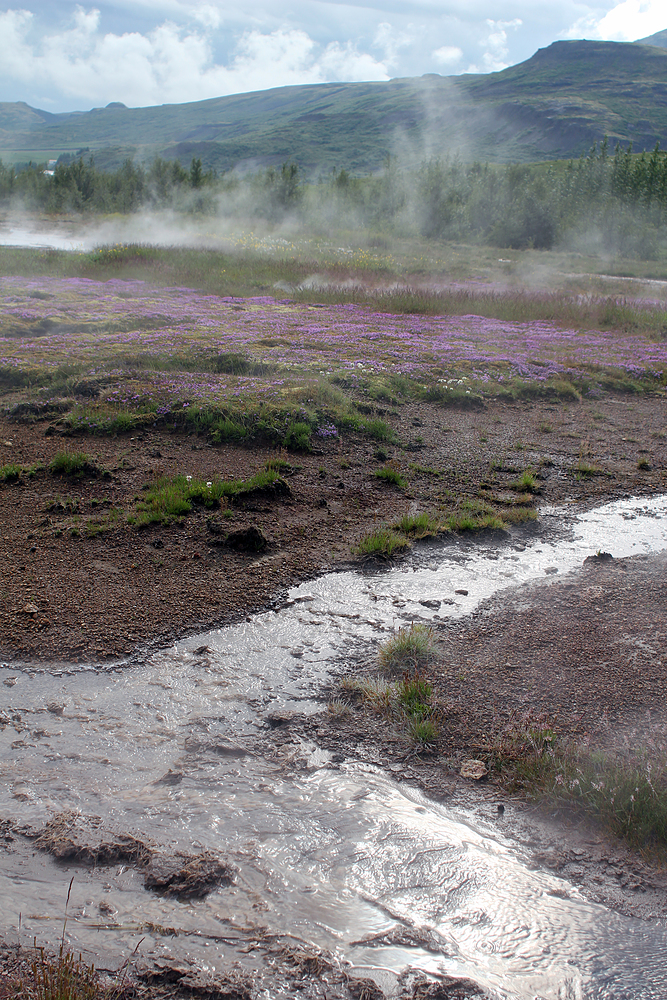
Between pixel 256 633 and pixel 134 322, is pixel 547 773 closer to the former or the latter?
pixel 256 633

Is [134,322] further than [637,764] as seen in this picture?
Yes

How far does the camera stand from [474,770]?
14.0 ft

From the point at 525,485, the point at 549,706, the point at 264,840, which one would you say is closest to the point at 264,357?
the point at 525,485

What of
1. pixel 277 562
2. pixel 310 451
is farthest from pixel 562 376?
pixel 277 562

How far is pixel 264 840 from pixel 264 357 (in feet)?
42.3

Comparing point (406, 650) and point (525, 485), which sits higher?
point (525, 485)

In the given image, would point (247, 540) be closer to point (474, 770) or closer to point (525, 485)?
point (474, 770)

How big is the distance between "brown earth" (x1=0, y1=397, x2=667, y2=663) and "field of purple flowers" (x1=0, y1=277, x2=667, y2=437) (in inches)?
40.4

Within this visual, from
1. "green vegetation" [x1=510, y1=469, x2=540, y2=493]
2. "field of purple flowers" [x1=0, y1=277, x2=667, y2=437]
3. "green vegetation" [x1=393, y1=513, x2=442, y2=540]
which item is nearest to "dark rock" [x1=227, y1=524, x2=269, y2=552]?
"green vegetation" [x1=393, y1=513, x2=442, y2=540]

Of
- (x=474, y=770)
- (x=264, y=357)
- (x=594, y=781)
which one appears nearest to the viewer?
(x=594, y=781)

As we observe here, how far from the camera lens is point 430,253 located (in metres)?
47.1

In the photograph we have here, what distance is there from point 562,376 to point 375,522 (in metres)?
10.4

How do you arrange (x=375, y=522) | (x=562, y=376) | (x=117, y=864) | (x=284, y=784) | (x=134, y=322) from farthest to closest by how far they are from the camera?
(x=134, y=322), (x=562, y=376), (x=375, y=522), (x=284, y=784), (x=117, y=864)

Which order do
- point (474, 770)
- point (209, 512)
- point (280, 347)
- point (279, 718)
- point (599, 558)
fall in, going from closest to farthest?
point (474, 770) → point (279, 718) → point (599, 558) → point (209, 512) → point (280, 347)
